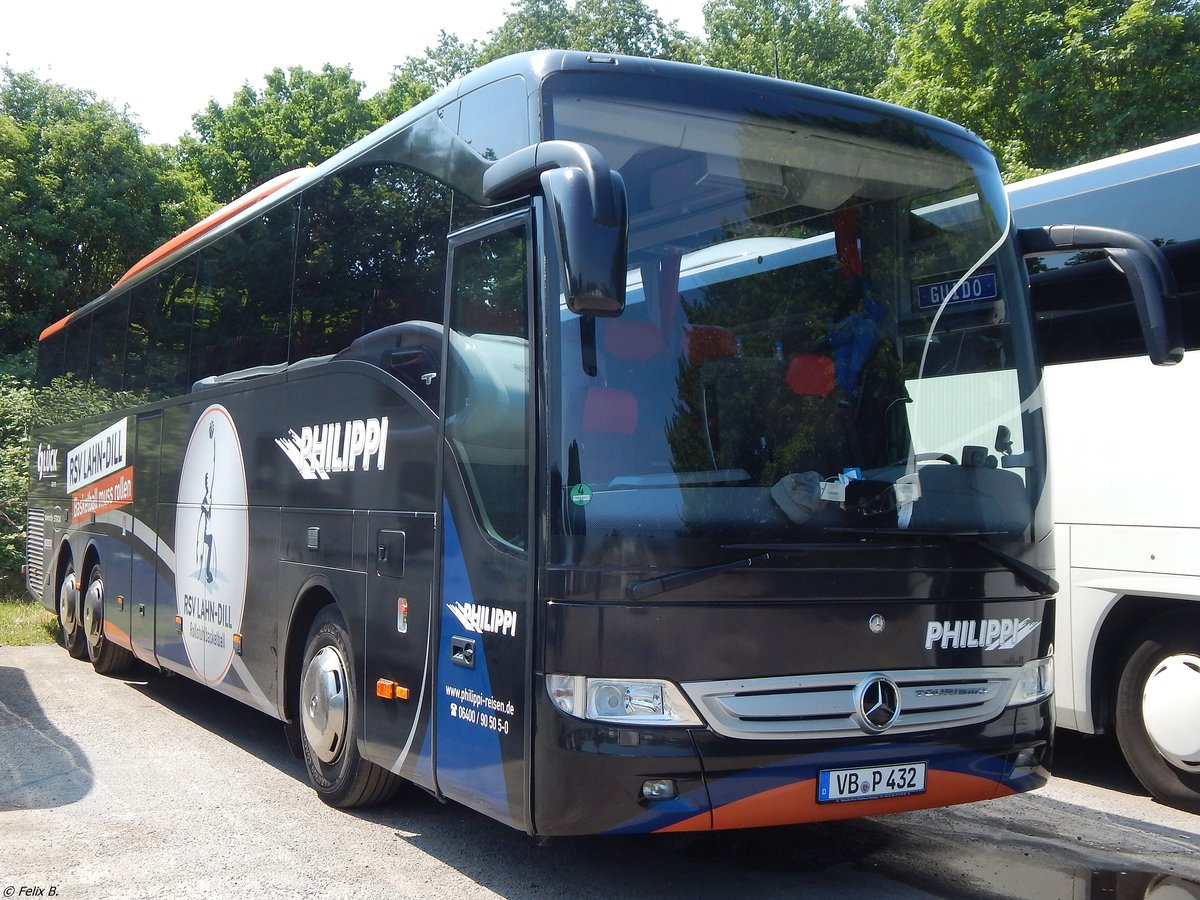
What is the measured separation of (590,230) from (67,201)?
2743 cm

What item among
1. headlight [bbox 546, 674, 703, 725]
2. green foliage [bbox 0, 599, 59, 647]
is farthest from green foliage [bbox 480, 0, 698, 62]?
headlight [bbox 546, 674, 703, 725]

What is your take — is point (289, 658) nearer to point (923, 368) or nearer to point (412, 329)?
point (412, 329)

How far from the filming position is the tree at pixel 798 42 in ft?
142

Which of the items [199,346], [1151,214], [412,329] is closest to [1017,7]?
[1151,214]

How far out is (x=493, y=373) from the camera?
5105 mm

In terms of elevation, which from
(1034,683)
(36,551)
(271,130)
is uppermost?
(271,130)

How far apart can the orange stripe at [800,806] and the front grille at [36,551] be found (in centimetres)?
1106

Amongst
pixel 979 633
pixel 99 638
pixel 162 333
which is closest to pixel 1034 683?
pixel 979 633

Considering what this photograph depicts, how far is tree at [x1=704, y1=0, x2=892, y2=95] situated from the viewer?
142 feet

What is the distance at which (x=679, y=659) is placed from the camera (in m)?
4.54

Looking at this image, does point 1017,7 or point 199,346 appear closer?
point 199,346

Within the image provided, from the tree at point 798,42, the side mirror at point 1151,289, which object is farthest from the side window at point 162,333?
the tree at point 798,42

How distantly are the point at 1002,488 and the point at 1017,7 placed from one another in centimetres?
1970

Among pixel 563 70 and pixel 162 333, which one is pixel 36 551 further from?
pixel 563 70
